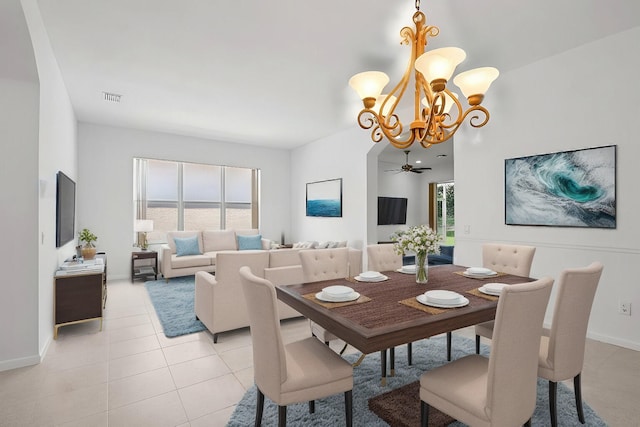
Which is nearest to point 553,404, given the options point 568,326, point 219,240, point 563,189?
point 568,326

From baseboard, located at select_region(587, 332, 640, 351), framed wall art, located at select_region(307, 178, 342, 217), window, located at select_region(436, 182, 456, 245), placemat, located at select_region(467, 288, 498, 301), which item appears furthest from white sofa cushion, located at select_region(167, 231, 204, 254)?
window, located at select_region(436, 182, 456, 245)

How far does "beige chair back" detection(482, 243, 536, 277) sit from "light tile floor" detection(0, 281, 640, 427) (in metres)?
0.82

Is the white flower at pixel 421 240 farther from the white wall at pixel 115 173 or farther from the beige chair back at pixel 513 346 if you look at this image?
the white wall at pixel 115 173

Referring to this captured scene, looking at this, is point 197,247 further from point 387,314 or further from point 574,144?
point 574,144

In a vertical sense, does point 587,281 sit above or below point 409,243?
below

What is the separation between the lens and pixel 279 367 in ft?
5.07

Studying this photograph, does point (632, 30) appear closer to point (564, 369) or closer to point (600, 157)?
point (600, 157)

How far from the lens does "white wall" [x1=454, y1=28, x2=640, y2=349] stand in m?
2.92

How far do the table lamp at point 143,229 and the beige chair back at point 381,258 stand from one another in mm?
4623

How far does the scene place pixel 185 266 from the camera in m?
5.99

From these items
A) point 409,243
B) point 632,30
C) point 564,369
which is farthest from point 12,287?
point 632,30

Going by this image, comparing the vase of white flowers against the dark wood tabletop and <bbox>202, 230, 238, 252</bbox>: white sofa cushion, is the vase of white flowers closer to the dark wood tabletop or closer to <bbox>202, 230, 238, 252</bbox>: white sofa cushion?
the dark wood tabletop

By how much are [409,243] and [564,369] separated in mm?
1094

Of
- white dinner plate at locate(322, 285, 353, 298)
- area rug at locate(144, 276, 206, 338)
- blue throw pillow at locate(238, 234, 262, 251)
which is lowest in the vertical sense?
area rug at locate(144, 276, 206, 338)
